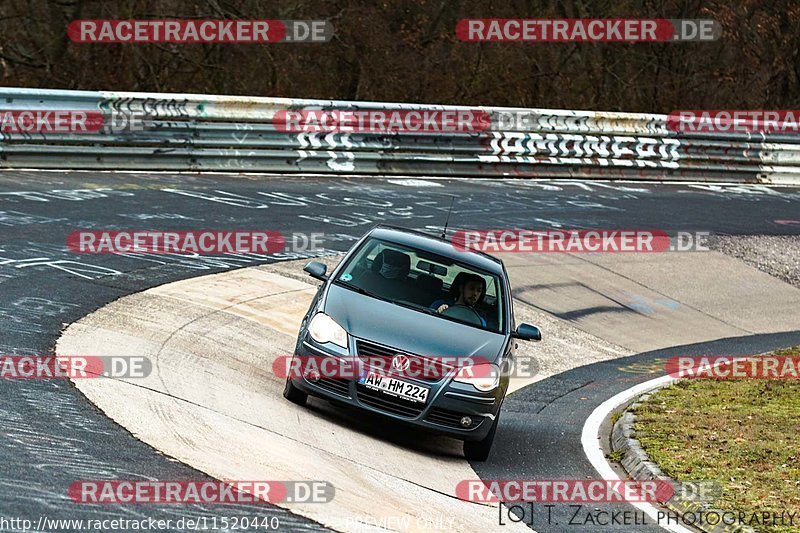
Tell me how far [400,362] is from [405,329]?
419mm

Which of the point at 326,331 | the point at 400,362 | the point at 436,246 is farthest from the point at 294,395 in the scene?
the point at 436,246

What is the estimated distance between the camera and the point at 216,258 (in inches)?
592

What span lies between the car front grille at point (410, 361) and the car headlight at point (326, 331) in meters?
0.15

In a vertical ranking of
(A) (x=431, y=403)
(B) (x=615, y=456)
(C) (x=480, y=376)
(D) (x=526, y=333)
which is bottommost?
(B) (x=615, y=456)

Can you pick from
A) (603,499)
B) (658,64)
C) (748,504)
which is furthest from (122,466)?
(658,64)

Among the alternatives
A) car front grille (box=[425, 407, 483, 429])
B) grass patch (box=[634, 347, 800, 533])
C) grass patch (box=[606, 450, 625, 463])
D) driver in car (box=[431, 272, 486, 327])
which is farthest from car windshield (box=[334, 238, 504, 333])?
grass patch (box=[634, 347, 800, 533])

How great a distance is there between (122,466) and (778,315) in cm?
1299

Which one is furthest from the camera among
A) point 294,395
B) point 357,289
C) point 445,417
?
point 357,289

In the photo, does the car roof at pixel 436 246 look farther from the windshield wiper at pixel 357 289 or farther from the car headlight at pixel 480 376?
the car headlight at pixel 480 376

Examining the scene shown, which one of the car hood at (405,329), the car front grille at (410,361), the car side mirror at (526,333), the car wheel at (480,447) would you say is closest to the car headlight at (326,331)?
the car hood at (405,329)

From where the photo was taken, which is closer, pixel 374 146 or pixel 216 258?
pixel 216 258

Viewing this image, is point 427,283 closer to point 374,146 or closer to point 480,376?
point 480,376

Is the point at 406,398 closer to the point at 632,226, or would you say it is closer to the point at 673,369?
the point at 673,369

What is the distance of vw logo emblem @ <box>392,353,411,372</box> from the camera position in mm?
9219
